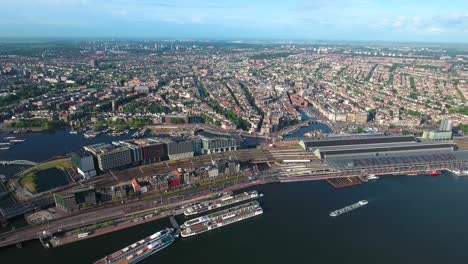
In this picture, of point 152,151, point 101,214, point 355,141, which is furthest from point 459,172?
point 101,214

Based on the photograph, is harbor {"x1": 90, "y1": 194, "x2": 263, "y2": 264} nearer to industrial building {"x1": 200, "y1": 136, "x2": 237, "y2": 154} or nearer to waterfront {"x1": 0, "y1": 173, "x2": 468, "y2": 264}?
waterfront {"x1": 0, "y1": 173, "x2": 468, "y2": 264}

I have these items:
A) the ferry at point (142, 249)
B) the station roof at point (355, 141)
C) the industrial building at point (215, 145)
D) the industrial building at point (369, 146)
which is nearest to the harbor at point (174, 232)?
the ferry at point (142, 249)

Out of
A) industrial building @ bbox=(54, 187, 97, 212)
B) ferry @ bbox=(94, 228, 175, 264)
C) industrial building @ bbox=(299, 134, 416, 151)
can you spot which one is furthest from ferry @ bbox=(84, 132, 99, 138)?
industrial building @ bbox=(299, 134, 416, 151)

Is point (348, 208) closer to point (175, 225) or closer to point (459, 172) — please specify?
point (175, 225)

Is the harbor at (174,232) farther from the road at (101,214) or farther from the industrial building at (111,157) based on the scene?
the industrial building at (111,157)

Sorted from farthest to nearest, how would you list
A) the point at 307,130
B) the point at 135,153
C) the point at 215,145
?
the point at 307,130 < the point at 215,145 < the point at 135,153
